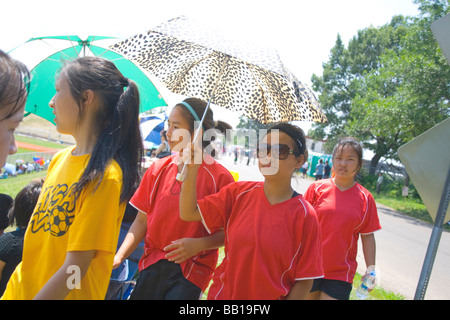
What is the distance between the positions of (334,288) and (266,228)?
4.65ft

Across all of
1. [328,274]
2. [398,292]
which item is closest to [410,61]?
[398,292]

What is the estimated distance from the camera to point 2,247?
219 centimetres

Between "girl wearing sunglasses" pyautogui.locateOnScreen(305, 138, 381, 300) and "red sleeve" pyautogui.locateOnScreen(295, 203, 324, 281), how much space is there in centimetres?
111

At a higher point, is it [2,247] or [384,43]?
[384,43]

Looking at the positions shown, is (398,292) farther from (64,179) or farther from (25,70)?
(25,70)

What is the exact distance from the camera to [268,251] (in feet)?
6.58

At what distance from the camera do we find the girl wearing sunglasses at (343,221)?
10.0 ft

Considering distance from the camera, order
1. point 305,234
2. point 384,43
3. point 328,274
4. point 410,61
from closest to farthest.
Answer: point 305,234 → point 328,274 → point 410,61 → point 384,43

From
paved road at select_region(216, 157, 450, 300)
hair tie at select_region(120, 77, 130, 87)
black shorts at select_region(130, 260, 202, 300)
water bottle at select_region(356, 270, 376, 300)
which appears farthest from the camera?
paved road at select_region(216, 157, 450, 300)

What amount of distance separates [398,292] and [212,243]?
4484 mm

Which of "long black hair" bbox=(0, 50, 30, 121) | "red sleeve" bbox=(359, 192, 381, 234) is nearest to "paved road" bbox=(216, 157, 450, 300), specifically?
"red sleeve" bbox=(359, 192, 381, 234)

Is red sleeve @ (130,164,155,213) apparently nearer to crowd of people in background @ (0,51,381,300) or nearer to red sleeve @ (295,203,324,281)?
crowd of people in background @ (0,51,381,300)

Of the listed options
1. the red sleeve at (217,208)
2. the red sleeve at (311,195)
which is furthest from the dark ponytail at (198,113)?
the red sleeve at (311,195)

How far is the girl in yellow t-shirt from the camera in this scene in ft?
4.88
